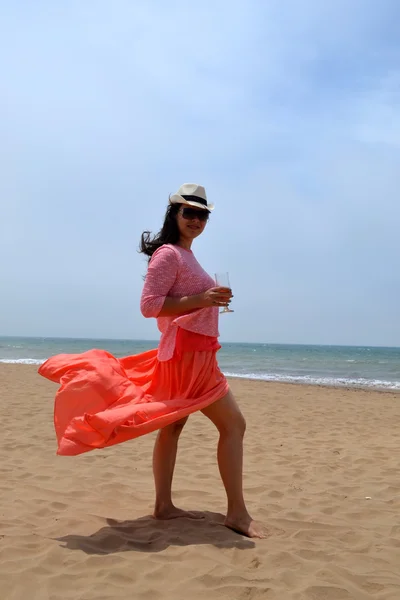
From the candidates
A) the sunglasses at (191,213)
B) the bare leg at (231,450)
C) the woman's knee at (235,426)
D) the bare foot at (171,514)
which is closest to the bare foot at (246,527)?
the bare leg at (231,450)

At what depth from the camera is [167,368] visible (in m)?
3.08

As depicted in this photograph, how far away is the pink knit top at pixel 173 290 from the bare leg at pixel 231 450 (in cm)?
39

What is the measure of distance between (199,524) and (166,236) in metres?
1.68

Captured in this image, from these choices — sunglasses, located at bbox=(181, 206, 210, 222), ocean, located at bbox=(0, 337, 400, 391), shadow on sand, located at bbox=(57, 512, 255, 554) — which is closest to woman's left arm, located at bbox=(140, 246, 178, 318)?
sunglasses, located at bbox=(181, 206, 210, 222)

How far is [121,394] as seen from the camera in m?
2.97

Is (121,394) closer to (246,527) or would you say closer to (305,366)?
(246,527)

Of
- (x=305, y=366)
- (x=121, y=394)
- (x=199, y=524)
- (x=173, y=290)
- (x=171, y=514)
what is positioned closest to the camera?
(x=121, y=394)

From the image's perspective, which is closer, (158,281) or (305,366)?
(158,281)

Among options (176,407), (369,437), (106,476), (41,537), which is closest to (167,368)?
(176,407)

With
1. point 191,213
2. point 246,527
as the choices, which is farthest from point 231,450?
point 191,213

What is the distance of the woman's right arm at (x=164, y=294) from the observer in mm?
2912

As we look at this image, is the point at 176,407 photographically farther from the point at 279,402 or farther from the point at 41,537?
the point at 279,402

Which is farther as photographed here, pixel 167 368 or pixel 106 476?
pixel 106 476

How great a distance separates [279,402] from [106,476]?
252 inches
